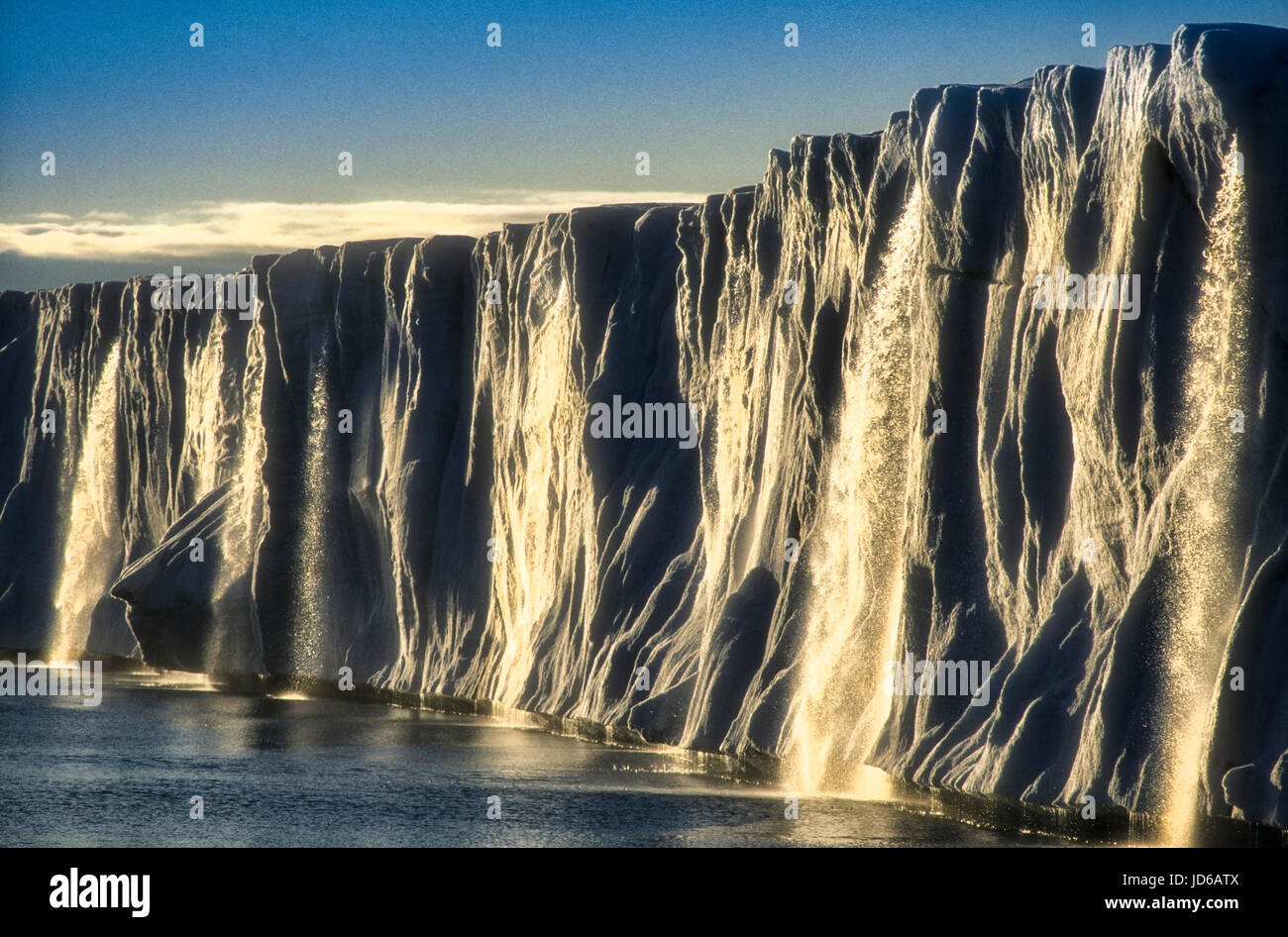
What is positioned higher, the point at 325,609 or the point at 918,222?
the point at 918,222

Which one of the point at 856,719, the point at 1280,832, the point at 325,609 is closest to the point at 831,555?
the point at 856,719

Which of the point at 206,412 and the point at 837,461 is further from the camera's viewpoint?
the point at 206,412

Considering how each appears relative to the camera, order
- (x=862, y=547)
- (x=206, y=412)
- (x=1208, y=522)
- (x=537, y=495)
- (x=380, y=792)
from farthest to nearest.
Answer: (x=206, y=412), (x=537, y=495), (x=380, y=792), (x=862, y=547), (x=1208, y=522)

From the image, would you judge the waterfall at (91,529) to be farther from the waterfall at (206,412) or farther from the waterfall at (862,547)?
the waterfall at (862,547)

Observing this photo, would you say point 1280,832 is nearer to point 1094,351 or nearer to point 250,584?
point 1094,351

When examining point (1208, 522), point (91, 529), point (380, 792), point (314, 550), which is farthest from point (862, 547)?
point (91, 529)

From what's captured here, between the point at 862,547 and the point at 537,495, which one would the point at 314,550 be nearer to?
the point at 537,495
